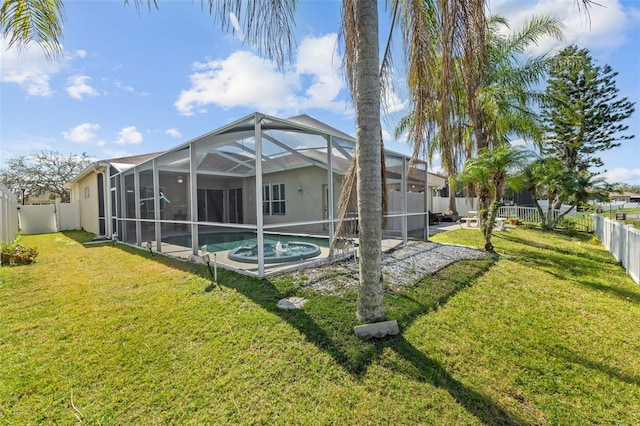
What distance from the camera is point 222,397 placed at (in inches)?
105

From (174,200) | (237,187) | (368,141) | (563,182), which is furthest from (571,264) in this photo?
(174,200)

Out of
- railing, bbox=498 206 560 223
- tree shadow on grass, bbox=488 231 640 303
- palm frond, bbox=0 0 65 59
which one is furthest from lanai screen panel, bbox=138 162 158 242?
railing, bbox=498 206 560 223

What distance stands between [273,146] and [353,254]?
14.3ft

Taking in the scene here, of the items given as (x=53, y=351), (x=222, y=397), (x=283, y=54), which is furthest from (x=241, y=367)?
(x=283, y=54)

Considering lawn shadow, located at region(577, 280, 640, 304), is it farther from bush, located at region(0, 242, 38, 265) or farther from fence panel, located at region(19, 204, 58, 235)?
fence panel, located at region(19, 204, 58, 235)

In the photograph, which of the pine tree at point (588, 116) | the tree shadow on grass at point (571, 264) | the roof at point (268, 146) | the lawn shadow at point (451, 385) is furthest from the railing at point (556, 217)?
the lawn shadow at point (451, 385)

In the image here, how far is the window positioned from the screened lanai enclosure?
0.06 meters

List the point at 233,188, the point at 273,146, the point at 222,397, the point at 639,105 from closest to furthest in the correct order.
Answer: the point at 222,397 → the point at 273,146 → the point at 233,188 → the point at 639,105

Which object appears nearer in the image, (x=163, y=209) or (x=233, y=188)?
(x=163, y=209)

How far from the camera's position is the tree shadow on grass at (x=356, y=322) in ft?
8.95

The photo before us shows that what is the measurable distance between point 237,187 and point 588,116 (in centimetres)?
2960

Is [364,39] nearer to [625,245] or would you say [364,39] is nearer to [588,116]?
[625,245]

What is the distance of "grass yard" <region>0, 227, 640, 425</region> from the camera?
254 cm

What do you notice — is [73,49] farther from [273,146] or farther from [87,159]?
[87,159]
